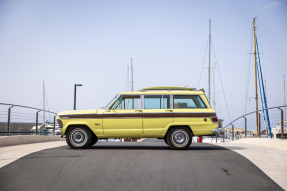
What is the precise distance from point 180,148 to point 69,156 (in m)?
3.65

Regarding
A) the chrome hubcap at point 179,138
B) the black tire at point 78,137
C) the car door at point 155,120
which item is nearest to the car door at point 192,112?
the car door at point 155,120

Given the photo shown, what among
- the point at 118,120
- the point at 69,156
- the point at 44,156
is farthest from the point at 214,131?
the point at 44,156

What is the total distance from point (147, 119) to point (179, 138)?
47.8 inches

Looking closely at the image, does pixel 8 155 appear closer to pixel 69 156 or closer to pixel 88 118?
pixel 69 156

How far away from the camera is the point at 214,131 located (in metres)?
10.0

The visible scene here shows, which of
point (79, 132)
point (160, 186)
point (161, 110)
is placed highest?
point (161, 110)

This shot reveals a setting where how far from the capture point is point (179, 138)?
10148mm

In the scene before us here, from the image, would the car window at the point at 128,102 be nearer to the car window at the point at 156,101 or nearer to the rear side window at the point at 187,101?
the car window at the point at 156,101

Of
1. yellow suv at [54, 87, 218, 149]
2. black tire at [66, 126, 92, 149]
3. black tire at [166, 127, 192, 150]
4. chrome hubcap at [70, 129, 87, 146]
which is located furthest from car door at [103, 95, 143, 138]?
black tire at [166, 127, 192, 150]

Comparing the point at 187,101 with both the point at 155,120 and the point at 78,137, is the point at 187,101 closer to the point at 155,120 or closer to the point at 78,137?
the point at 155,120

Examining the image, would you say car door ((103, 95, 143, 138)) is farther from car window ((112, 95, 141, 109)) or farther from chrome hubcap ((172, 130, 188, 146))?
chrome hubcap ((172, 130, 188, 146))

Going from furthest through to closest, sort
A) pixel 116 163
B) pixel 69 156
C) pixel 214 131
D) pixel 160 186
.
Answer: pixel 214 131 < pixel 69 156 < pixel 116 163 < pixel 160 186

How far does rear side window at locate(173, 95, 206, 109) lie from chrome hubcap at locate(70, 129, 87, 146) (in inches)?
125

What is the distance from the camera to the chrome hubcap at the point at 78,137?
404 inches
